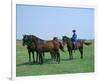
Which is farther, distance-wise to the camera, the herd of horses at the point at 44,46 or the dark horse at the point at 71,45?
the dark horse at the point at 71,45

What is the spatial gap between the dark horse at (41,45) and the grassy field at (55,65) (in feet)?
0.18

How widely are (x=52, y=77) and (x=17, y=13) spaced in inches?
29.9

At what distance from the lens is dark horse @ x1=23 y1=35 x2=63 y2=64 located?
7.25ft

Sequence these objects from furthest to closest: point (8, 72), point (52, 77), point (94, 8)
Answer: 1. point (94, 8)
2. point (52, 77)
3. point (8, 72)

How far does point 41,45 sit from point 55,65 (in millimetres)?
263

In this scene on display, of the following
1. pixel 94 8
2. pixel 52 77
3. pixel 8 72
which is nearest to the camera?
pixel 8 72

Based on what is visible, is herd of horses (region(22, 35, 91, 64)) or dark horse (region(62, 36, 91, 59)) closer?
herd of horses (region(22, 35, 91, 64))

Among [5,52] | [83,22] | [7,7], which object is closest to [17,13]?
[7,7]

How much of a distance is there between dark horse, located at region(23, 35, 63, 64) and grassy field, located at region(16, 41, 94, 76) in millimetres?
55

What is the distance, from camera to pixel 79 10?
2.36 metres

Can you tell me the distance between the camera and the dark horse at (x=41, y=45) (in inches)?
87.0

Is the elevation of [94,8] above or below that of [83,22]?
above
